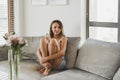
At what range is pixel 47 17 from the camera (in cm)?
433

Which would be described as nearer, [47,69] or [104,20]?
[47,69]

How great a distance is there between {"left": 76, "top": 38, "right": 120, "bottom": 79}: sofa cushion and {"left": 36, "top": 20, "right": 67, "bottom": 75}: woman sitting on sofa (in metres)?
0.24

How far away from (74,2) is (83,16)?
0.32 m

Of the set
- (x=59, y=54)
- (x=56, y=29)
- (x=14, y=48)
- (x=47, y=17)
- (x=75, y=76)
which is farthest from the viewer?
(x=47, y=17)

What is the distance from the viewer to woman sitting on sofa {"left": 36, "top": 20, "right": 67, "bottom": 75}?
294 cm

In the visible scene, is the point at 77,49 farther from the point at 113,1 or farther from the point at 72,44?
the point at 113,1

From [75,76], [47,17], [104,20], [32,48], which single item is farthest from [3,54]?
[104,20]

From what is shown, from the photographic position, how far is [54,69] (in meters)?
2.99

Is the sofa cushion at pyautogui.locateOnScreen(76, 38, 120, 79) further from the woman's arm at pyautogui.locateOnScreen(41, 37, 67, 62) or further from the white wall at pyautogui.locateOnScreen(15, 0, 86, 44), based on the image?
the white wall at pyautogui.locateOnScreen(15, 0, 86, 44)

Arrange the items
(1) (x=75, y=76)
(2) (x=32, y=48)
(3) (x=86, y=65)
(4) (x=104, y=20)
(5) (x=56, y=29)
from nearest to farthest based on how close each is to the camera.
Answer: (1) (x=75, y=76)
(3) (x=86, y=65)
(5) (x=56, y=29)
(2) (x=32, y=48)
(4) (x=104, y=20)

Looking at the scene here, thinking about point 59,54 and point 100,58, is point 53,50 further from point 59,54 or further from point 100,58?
point 100,58

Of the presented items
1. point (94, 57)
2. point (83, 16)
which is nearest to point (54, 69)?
point (94, 57)

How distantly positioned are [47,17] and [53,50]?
1.48 metres

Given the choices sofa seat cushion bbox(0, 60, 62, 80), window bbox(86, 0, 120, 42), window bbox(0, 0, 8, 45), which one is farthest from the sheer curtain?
window bbox(86, 0, 120, 42)
